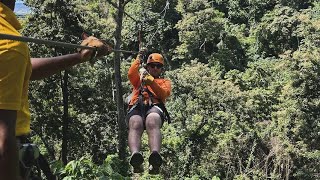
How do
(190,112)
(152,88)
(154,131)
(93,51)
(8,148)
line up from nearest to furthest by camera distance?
(8,148) → (93,51) → (154,131) → (152,88) → (190,112)

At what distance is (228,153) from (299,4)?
65.4ft

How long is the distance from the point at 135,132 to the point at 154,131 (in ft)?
0.59

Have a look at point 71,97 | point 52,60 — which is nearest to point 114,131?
point 71,97

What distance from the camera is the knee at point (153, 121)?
150 inches

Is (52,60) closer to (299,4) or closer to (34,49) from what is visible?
(34,49)

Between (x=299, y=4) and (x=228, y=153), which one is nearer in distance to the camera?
(x=228, y=153)

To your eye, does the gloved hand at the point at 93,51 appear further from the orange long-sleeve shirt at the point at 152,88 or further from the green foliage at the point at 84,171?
the orange long-sleeve shirt at the point at 152,88

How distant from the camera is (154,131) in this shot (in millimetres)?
3797

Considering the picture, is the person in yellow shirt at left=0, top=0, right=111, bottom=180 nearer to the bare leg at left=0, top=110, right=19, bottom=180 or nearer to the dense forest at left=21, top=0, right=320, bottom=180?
the bare leg at left=0, top=110, right=19, bottom=180

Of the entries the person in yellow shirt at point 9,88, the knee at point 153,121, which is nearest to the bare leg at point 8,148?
the person in yellow shirt at point 9,88

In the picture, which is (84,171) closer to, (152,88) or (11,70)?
(152,88)

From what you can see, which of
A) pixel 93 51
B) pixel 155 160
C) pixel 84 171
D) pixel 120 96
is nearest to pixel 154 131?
pixel 155 160

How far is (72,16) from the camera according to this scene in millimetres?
13406

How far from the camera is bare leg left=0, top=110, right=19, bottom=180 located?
97 cm
